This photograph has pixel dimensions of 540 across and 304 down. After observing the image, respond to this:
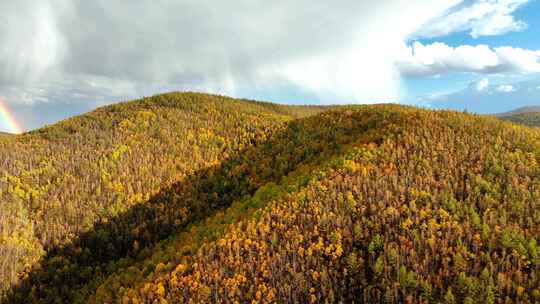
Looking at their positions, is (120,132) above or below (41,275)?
above

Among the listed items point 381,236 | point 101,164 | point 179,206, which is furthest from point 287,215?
point 101,164

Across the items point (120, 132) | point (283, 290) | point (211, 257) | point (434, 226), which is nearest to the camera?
point (283, 290)

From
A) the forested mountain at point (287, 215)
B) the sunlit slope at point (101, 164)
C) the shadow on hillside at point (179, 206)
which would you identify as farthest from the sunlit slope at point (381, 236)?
the sunlit slope at point (101, 164)

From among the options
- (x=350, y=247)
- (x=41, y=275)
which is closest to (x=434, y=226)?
(x=350, y=247)

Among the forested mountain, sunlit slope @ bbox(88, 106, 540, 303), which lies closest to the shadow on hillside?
the forested mountain

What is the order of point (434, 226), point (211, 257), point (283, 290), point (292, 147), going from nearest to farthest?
point (283, 290)
point (434, 226)
point (211, 257)
point (292, 147)

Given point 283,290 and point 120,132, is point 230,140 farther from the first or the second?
point 283,290

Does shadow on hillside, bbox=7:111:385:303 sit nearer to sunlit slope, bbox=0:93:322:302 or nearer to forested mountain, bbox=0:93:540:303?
forested mountain, bbox=0:93:540:303
